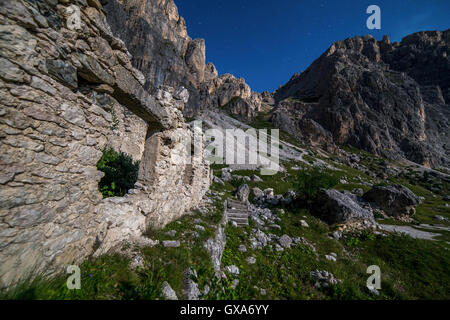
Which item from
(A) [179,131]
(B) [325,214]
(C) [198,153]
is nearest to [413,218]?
(B) [325,214]

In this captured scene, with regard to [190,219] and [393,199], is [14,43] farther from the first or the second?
[393,199]

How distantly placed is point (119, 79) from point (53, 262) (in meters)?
3.50

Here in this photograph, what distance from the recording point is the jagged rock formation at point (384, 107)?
249 feet

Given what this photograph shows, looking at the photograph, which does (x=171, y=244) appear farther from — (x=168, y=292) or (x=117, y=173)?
(x=117, y=173)

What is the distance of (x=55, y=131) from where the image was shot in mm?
2566

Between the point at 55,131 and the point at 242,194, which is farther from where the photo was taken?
the point at 242,194

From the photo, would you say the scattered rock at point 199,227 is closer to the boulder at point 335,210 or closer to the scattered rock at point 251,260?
the scattered rock at point 251,260

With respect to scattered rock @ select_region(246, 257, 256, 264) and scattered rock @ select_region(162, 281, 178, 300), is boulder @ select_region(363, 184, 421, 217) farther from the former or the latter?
scattered rock @ select_region(162, 281, 178, 300)

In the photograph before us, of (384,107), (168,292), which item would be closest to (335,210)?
(168,292)

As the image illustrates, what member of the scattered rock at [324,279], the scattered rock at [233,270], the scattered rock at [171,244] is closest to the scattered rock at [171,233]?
the scattered rock at [171,244]

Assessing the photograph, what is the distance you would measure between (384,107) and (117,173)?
383 ft

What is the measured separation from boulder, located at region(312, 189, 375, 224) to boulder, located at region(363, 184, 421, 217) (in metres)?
8.34

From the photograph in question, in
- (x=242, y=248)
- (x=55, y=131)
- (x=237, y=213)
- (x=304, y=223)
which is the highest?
(x=55, y=131)

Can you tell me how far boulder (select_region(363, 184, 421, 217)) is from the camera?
16.4 metres
